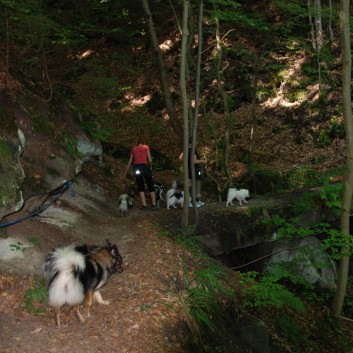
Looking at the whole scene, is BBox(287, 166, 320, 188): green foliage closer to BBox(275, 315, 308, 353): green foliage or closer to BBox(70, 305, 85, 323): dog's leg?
BBox(275, 315, 308, 353): green foliage

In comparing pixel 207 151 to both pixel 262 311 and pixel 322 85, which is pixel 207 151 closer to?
pixel 322 85

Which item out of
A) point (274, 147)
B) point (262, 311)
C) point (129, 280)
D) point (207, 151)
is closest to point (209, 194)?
point (207, 151)

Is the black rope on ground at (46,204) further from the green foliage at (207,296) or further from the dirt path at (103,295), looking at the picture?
the green foliage at (207,296)

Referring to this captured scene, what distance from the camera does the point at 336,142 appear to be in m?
15.9

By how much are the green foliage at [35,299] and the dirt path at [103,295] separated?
0.06m

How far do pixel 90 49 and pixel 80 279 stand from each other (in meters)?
21.8

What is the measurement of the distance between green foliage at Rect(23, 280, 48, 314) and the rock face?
1355mm

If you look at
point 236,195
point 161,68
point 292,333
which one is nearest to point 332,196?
point 236,195

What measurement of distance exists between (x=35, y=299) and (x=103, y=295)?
0.97m

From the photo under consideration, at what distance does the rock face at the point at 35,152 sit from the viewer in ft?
20.6

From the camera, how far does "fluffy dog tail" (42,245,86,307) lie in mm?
4766

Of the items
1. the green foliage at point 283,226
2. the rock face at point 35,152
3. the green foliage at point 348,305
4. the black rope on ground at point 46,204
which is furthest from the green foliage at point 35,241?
the green foliage at point 348,305

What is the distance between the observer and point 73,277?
189 inches

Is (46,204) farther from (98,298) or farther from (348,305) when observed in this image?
(348,305)
